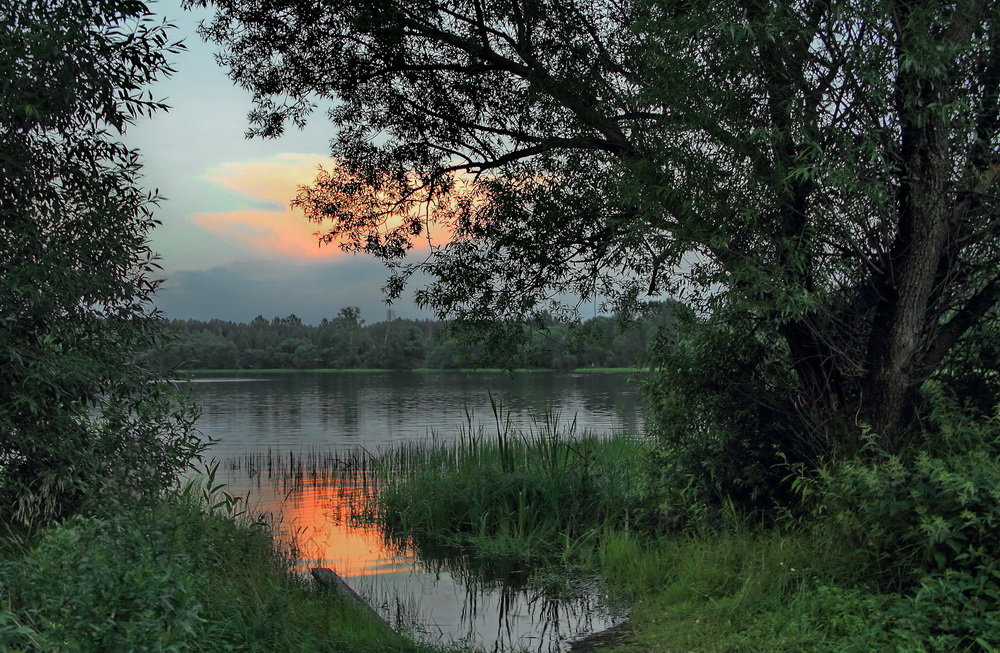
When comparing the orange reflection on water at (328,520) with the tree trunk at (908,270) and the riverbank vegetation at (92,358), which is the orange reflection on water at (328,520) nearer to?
the riverbank vegetation at (92,358)

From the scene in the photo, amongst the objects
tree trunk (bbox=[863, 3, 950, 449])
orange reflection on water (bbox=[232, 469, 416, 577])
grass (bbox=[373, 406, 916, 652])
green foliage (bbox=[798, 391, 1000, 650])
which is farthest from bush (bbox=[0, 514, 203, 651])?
→ tree trunk (bbox=[863, 3, 950, 449])

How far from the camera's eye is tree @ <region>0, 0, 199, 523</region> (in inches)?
242

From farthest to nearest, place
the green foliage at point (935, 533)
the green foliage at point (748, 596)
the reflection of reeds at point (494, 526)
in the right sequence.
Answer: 1. the reflection of reeds at point (494, 526)
2. the green foliage at point (748, 596)
3. the green foliage at point (935, 533)

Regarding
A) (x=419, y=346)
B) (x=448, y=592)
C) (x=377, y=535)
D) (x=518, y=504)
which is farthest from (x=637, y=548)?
(x=419, y=346)

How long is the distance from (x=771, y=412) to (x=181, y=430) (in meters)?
5.81

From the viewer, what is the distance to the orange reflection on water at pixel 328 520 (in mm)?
9961

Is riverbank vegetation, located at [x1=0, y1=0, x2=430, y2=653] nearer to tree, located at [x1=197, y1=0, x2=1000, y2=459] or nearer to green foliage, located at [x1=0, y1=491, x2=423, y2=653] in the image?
green foliage, located at [x1=0, y1=491, x2=423, y2=653]

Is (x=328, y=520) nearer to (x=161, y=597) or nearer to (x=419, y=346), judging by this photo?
(x=161, y=597)

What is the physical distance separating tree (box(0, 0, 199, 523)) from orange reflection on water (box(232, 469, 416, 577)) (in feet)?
10.3

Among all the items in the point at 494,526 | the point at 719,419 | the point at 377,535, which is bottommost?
the point at 377,535

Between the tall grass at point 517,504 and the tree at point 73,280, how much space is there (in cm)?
432

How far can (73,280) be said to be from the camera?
6328 mm

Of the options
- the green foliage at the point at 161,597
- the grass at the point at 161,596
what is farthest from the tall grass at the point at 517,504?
the green foliage at the point at 161,597

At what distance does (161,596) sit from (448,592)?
4989mm
